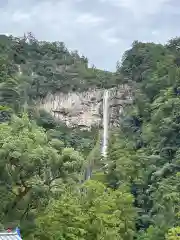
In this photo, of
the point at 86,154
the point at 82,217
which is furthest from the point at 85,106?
the point at 82,217

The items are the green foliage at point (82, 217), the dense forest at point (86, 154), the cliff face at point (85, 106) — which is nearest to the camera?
the green foliage at point (82, 217)

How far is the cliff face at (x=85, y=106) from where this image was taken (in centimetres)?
5524

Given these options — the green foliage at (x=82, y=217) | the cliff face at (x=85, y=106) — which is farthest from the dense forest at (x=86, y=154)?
the cliff face at (x=85, y=106)

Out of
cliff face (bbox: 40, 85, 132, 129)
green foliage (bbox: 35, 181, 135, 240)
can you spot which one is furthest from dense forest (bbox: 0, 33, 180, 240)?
cliff face (bbox: 40, 85, 132, 129)

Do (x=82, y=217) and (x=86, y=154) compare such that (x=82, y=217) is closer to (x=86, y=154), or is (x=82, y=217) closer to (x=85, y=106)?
(x=86, y=154)

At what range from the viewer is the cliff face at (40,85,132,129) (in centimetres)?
5524

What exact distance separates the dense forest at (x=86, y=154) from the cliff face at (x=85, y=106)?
86 centimetres

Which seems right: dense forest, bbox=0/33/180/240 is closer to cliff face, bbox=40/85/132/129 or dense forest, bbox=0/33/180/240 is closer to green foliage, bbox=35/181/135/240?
green foliage, bbox=35/181/135/240

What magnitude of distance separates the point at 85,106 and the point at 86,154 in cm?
1260

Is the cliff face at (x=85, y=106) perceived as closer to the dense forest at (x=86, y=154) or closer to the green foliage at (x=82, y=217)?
the dense forest at (x=86, y=154)

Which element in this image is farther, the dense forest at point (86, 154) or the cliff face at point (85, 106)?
the cliff face at point (85, 106)

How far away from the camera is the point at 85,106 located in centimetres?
5691

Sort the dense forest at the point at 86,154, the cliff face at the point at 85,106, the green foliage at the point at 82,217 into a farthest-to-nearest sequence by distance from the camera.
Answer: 1. the cliff face at the point at 85,106
2. the dense forest at the point at 86,154
3. the green foliage at the point at 82,217

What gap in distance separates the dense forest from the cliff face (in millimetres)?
857
